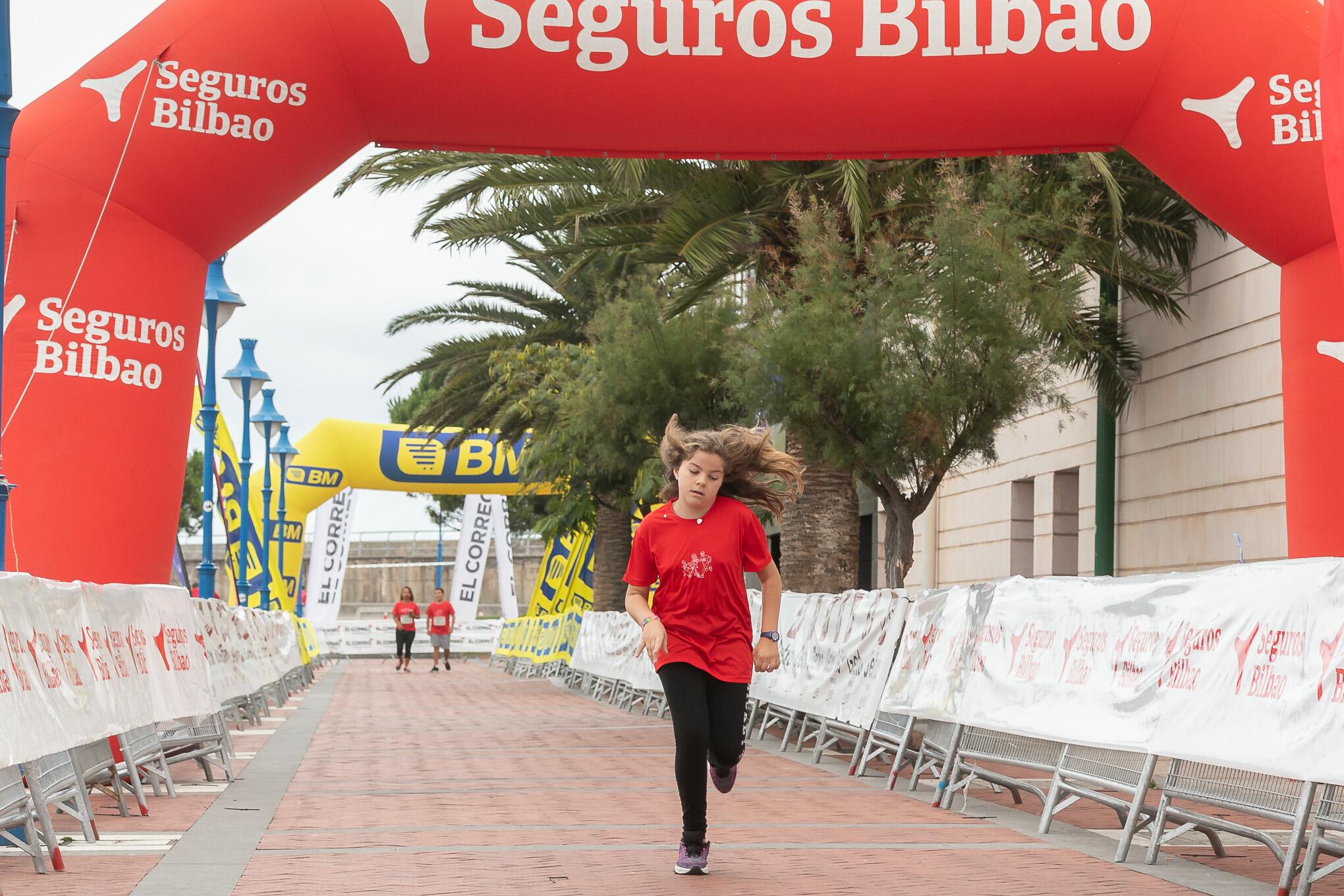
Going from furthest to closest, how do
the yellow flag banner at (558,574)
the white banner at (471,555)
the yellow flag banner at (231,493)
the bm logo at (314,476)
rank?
the white banner at (471,555)
the bm logo at (314,476)
the yellow flag banner at (558,574)
the yellow flag banner at (231,493)

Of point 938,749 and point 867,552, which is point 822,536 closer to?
point 938,749

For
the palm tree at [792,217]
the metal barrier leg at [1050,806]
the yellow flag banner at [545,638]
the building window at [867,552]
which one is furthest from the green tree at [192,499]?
the metal barrier leg at [1050,806]

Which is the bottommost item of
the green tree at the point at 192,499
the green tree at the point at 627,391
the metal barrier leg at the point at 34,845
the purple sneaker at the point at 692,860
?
the metal barrier leg at the point at 34,845

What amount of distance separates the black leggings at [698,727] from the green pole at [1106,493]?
47.8 feet

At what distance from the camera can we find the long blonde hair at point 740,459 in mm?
6727

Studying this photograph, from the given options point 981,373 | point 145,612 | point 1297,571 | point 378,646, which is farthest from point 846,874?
point 378,646

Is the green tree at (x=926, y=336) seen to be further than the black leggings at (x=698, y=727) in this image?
Yes

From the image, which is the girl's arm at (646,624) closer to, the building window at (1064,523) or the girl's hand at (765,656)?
the girl's hand at (765,656)

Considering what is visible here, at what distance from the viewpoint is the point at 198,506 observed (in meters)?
97.8

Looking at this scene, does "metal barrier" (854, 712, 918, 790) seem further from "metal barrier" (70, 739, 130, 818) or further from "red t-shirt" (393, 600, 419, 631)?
"red t-shirt" (393, 600, 419, 631)

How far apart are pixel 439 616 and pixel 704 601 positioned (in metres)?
29.9


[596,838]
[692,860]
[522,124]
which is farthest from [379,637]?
[692,860]

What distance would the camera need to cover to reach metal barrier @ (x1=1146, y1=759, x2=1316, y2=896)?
6.13 m

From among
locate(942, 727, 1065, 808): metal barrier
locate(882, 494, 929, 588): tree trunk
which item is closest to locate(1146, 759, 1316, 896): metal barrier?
locate(942, 727, 1065, 808): metal barrier
